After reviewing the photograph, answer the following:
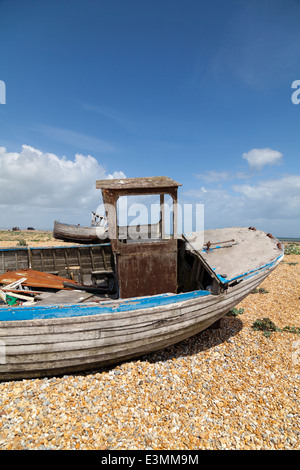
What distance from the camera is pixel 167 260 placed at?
5539 mm

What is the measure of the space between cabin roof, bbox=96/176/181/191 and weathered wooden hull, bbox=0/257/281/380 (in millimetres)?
2595

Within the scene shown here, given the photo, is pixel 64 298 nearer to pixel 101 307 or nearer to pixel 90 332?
pixel 90 332

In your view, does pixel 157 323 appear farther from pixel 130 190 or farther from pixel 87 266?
pixel 87 266

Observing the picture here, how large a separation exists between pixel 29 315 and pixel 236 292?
4.66 m

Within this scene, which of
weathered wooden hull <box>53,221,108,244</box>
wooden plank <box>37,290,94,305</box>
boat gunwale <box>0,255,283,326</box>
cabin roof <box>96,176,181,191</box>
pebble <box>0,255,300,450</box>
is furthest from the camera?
weathered wooden hull <box>53,221,108,244</box>

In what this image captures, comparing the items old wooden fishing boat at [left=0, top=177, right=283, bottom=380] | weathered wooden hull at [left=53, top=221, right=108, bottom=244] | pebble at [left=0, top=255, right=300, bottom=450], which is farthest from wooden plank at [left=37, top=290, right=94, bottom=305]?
weathered wooden hull at [left=53, top=221, right=108, bottom=244]

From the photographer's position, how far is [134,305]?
4355mm

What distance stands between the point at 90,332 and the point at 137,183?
3424 millimetres

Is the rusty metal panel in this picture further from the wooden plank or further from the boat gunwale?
the wooden plank

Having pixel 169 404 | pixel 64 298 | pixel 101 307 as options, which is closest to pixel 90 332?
pixel 101 307

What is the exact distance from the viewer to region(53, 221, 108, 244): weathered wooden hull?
46.9ft

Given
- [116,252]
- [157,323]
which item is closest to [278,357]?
[157,323]

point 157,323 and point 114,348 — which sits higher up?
point 157,323
